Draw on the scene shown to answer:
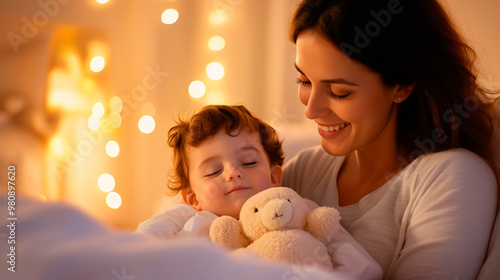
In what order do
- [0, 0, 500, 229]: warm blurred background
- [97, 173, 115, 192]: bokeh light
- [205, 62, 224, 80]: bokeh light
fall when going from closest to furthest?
[0, 0, 500, 229]: warm blurred background < [97, 173, 115, 192]: bokeh light < [205, 62, 224, 80]: bokeh light

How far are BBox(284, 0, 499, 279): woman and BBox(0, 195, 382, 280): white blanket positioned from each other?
64cm

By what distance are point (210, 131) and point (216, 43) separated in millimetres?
2095

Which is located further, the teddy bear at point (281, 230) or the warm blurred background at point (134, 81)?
the warm blurred background at point (134, 81)

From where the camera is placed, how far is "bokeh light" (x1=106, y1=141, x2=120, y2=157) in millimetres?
3236

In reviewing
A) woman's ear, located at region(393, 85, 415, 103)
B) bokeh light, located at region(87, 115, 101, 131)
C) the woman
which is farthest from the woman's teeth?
bokeh light, located at region(87, 115, 101, 131)

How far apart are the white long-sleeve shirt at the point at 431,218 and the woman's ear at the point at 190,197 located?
40 cm

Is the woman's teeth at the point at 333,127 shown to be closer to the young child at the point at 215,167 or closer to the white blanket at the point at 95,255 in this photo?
the young child at the point at 215,167

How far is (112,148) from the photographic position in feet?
10.6

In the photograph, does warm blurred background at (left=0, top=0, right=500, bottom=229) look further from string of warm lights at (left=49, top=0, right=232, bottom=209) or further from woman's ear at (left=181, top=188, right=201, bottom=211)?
woman's ear at (left=181, top=188, right=201, bottom=211)

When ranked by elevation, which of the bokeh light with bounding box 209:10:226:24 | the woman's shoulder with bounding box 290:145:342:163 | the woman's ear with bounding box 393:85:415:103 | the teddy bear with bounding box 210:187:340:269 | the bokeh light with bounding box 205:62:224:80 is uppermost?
the bokeh light with bounding box 209:10:226:24

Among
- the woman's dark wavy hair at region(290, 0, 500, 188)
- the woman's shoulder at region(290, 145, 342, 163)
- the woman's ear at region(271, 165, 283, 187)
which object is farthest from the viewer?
the woman's shoulder at region(290, 145, 342, 163)

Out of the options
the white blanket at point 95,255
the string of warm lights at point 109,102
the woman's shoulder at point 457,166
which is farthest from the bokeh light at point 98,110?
the white blanket at point 95,255

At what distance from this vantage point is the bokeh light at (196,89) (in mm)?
3287

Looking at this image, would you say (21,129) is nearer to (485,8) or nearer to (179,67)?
(179,67)
